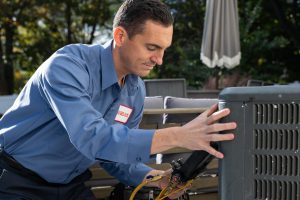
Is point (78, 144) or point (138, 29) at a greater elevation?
point (138, 29)

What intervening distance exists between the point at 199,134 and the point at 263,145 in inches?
7.5

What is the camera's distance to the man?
149 centimetres

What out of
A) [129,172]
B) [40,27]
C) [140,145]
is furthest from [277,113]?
[40,27]

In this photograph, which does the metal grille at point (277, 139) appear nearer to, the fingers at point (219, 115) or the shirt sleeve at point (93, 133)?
the fingers at point (219, 115)

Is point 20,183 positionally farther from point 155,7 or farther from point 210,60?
point 210,60

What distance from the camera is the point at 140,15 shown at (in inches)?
66.6

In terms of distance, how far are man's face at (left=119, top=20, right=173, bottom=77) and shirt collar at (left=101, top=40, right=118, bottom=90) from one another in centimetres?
9

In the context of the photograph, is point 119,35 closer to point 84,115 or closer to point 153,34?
point 153,34

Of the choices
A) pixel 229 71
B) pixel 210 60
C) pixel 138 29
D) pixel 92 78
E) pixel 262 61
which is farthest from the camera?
pixel 262 61

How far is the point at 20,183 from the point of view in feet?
6.06

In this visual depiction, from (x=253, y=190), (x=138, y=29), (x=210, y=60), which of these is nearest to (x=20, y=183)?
(x=138, y=29)

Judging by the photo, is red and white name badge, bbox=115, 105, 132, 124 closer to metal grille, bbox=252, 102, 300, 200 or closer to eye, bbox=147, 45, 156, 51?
eye, bbox=147, 45, 156, 51

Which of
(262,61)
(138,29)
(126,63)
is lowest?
(262,61)

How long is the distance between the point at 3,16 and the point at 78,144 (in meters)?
12.0
